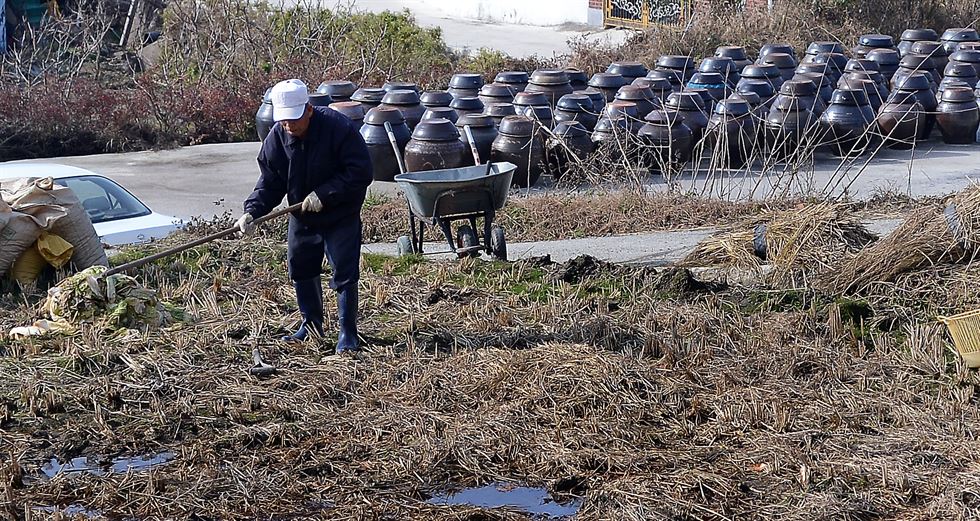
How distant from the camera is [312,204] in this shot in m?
6.55

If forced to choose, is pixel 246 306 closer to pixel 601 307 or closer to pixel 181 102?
pixel 601 307

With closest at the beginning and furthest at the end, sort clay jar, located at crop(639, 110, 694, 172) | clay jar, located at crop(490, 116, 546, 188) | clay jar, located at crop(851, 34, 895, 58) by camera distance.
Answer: clay jar, located at crop(490, 116, 546, 188) < clay jar, located at crop(639, 110, 694, 172) < clay jar, located at crop(851, 34, 895, 58)

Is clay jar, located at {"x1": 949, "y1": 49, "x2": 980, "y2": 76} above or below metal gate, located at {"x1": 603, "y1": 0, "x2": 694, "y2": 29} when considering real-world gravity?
below

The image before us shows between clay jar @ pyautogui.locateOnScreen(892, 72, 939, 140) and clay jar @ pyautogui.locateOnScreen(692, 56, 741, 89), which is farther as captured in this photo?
clay jar @ pyautogui.locateOnScreen(692, 56, 741, 89)

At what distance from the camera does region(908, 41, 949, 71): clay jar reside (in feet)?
61.5

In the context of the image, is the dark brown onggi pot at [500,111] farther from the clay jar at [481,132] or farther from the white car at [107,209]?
the white car at [107,209]

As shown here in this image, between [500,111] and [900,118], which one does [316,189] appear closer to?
[500,111]

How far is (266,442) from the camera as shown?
5.75 m

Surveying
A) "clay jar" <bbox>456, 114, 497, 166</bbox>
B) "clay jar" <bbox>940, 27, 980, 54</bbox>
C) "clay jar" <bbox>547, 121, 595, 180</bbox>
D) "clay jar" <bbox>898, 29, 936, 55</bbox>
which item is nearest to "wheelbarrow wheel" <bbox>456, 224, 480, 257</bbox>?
"clay jar" <bbox>456, 114, 497, 166</bbox>

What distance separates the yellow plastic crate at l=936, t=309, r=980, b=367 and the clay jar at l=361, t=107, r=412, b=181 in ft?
27.3

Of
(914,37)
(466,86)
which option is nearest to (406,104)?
(466,86)

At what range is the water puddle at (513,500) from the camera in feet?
16.5

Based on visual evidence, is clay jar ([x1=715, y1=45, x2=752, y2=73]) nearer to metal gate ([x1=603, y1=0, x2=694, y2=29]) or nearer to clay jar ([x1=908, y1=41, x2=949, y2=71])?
clay jar ([x1=908, y1=41, x2=949, y2=71])

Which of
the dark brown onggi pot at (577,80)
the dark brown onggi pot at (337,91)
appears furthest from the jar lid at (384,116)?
the dark brown onggi pot at (577,80)
